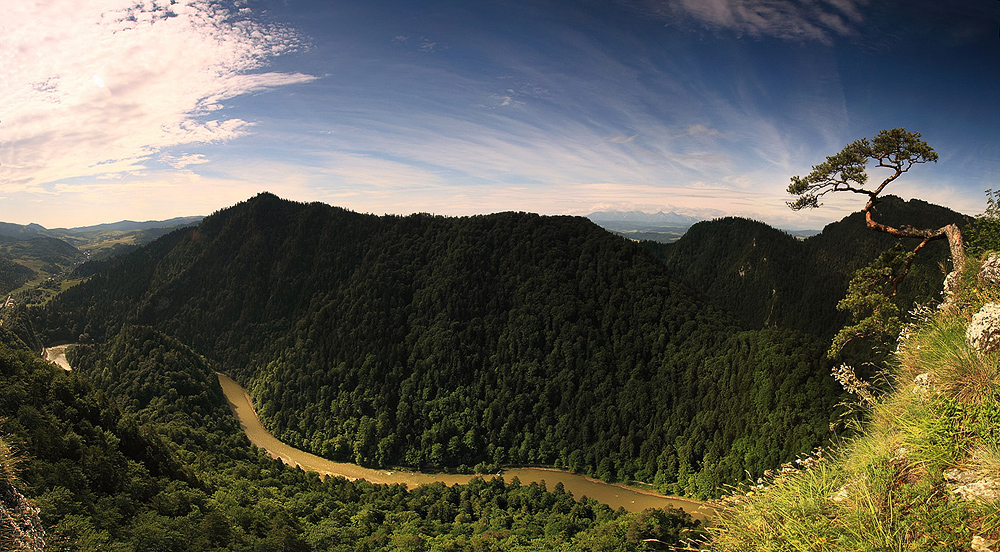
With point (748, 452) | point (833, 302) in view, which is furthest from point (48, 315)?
point (833, 302)

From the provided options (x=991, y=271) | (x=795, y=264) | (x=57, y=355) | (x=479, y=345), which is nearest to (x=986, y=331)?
(x=991, y=271)

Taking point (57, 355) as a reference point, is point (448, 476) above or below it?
below

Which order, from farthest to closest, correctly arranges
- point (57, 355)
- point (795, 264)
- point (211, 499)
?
1. point (795, 264)
2. point (57, 355)
3. point (211, 499)

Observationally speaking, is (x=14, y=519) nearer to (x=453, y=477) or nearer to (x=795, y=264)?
(x=453, y=477)

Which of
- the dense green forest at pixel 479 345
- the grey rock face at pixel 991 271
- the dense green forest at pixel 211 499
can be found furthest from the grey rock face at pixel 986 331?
the dense green forest at pixel 479 345

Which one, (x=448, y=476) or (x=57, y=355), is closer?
(x=448, y=476)

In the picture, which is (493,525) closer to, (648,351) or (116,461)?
(116,461)
